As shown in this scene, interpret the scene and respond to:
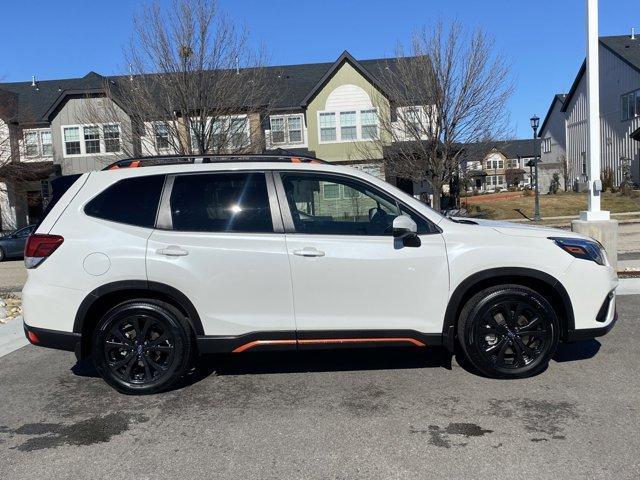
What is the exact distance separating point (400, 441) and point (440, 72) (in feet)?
55.4

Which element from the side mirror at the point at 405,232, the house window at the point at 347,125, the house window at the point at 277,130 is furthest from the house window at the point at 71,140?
the side mirror at the point at 405,232

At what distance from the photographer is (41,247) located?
443 cm

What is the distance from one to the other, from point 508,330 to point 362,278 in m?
1.29

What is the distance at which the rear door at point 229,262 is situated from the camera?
4.40 m

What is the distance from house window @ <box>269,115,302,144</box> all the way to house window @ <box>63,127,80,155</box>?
10.3 metres

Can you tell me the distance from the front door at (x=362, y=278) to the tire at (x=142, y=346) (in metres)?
0.99

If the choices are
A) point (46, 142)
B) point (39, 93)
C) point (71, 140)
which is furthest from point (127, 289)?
point (39, 93)

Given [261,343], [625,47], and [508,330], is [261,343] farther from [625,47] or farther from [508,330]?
[625,47]

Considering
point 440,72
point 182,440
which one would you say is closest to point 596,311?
point 182,440

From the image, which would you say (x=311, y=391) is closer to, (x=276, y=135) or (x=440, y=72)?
(x=440, y=72)

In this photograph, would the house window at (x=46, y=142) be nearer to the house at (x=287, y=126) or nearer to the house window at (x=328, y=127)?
the house at (x=287, y=126)

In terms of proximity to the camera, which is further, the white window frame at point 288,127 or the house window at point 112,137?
the white window frame at point 288,127

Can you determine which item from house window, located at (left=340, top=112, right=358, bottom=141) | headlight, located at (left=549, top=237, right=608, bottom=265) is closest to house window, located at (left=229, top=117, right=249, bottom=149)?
house window, located at (left=340, top=112, right=358, bottom=141)

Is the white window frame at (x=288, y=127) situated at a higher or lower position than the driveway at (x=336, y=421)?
higher
